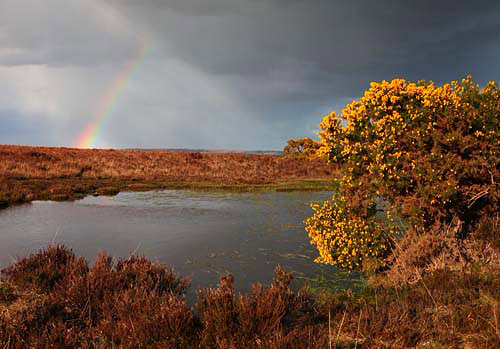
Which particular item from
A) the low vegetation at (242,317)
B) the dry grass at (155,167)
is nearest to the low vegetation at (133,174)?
the dry grass at (155,167)

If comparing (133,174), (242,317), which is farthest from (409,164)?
(133,174)

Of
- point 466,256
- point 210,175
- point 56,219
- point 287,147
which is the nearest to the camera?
point 466,256

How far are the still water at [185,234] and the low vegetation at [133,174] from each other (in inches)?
183

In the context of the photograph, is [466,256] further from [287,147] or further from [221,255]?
[287,147]

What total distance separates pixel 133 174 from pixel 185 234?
95.7 feet

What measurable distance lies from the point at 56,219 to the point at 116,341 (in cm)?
1420

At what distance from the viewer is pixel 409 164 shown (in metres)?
8.19

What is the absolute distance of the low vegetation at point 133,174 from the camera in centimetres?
2700

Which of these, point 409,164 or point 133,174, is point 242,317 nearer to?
point 409,164

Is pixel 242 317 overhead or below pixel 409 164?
below

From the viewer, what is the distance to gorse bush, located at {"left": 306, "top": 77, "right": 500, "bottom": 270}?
8.02 m

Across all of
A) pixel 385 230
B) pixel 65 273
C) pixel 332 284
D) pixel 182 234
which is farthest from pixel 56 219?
pixel 385 230

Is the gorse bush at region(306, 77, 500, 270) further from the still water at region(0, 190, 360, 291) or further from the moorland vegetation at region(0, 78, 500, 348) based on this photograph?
the still water at region(0, 190, 360, 291)

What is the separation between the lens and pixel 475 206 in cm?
895
